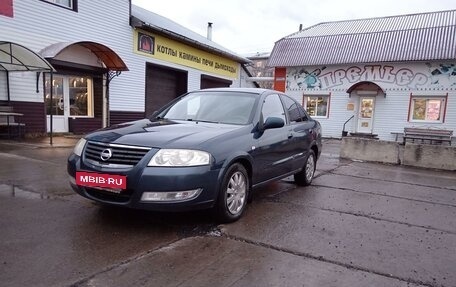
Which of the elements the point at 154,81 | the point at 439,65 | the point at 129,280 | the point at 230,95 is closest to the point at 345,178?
the point at 230,95

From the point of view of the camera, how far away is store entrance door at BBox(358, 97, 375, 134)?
2017cm

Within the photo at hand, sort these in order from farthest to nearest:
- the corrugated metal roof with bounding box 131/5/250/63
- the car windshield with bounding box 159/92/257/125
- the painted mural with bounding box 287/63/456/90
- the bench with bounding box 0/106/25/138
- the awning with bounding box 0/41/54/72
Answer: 1. the painted mural with bounding box 287/63/456/90
2. the corrugated metal roof with bounding box 131/5/250/63
3. the bench with bounding box 0/106/25/138
4. the awning with bounding box 0/41/54/72
5. the car windshield with bounding box 159/92/257/125

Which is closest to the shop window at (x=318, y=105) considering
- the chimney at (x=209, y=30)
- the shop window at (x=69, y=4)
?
the chimney at (x=209, y=30)

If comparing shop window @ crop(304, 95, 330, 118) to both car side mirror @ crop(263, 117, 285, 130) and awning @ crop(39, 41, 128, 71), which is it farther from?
car side mirror @ crop(263, 117, 285, 130)

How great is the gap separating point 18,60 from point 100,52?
3187 mm

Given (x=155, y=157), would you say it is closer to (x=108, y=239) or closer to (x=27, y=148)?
(x=108, y=239)

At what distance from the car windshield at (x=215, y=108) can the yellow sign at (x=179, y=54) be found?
36.4ft

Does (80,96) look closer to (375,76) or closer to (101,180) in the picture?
(101,180)

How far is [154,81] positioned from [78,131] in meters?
4.86

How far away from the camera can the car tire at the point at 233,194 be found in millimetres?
3973

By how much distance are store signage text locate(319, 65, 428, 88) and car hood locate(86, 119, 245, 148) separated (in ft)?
57.3

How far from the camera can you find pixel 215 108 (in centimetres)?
504

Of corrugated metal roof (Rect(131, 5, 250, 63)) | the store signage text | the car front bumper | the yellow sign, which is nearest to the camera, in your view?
the car front bumper

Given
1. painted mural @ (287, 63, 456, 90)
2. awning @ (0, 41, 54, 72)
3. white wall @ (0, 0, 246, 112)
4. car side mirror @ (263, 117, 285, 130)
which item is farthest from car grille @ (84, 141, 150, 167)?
painted mural @ (287, 63, 456, 90)
